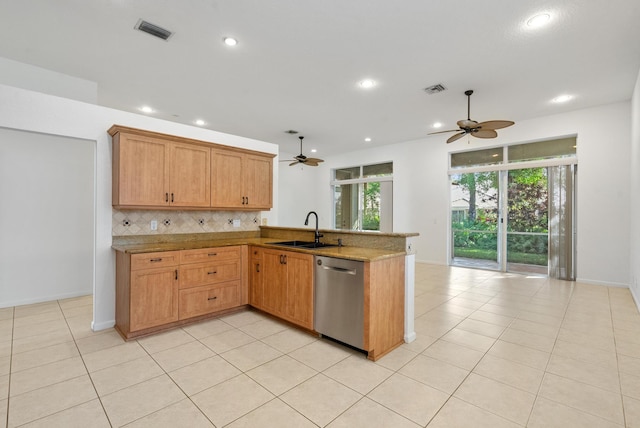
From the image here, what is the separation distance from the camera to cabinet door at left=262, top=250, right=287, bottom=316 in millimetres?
3221

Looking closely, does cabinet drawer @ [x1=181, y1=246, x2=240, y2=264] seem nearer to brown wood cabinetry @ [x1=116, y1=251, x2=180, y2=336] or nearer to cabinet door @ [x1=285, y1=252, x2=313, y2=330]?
brown wood cabinetry @ [x1=116, y1=251, x2=180, y2=336]

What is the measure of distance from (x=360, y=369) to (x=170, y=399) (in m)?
1.41

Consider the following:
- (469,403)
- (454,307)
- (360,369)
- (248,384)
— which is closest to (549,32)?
(454,307)

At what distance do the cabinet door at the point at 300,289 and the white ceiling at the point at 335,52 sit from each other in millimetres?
2413

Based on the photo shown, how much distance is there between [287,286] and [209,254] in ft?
3.34

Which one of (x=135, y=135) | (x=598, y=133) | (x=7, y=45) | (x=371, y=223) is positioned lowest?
(x=371, y=223)

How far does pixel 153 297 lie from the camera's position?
2.95 m

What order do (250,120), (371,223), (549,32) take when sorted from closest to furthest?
(549,32)
(250,120)
(371,223)

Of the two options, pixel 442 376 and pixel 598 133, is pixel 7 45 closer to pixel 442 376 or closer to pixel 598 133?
pixel 442 376

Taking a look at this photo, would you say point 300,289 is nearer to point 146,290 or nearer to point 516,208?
point 146,290

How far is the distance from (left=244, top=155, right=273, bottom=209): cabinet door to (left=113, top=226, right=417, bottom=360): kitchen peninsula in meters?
0.78

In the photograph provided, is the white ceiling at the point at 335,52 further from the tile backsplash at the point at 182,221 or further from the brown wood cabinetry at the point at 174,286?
the brown wood cabinetry at the point at 174,286

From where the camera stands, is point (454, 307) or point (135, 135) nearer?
point (135, 135)

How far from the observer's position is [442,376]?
88.2 inches
